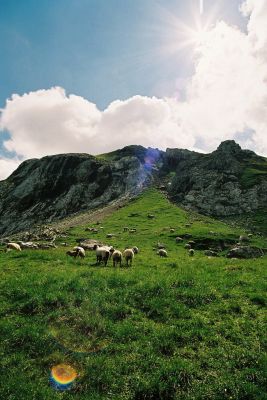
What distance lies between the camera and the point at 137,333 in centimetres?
1495

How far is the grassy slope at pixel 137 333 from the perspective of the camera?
1215 cm

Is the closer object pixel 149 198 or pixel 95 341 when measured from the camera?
pixel 95 341

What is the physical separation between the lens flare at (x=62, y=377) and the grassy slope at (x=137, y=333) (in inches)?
9.3

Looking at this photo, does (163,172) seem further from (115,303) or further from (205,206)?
(115,303)

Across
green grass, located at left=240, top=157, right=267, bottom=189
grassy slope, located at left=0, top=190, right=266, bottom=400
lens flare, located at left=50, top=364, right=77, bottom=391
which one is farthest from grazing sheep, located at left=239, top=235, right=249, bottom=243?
lens flare, located at left=50, top=364, right=77, bottom=391

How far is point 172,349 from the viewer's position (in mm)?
14094

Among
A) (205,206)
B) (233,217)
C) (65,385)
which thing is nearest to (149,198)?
(205,206)

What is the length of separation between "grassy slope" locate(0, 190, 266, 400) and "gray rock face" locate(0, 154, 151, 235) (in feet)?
345

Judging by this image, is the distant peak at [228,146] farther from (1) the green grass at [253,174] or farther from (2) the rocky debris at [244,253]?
(2) the rocky debris at [244,253]

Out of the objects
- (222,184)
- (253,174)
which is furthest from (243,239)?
(253,174)

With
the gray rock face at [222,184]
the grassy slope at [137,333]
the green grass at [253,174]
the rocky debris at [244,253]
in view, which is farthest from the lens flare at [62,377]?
the green grass at [253,174]

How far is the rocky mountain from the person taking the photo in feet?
351

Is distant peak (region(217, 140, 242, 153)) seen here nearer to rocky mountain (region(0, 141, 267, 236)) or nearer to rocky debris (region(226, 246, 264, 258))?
rocky mountain (region(0, 141, 267, 236))

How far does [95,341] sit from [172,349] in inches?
125
